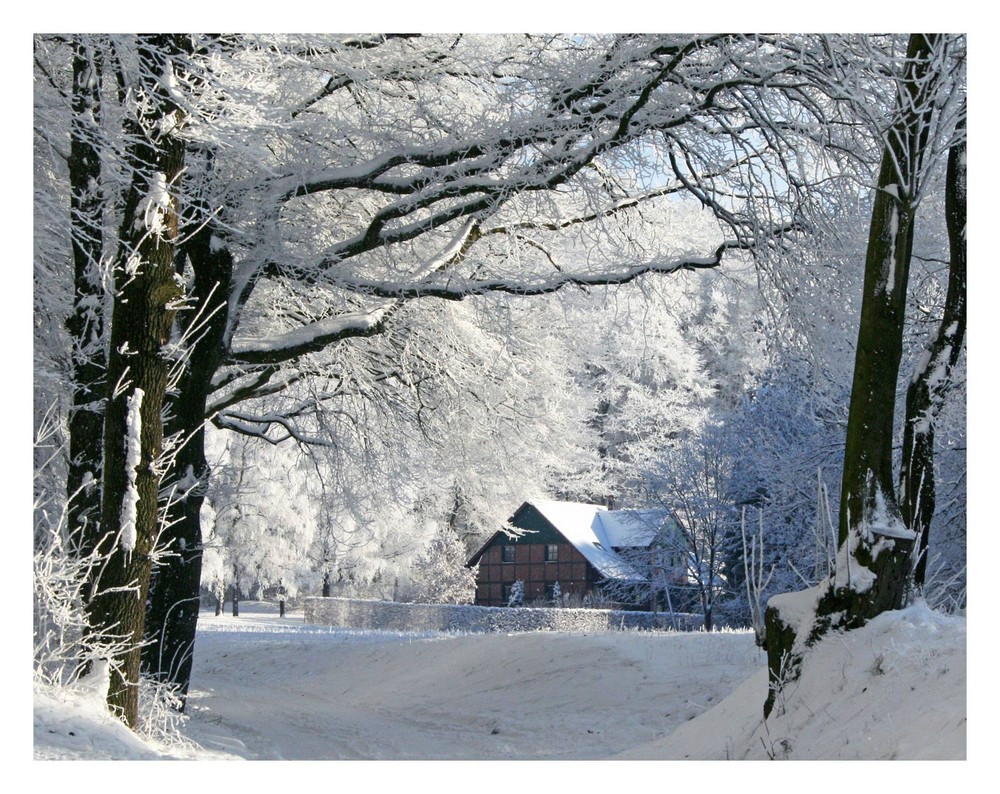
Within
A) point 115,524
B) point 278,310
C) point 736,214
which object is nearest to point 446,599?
point 278,310

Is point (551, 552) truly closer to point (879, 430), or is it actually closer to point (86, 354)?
point (86, 354)

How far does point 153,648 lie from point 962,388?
637 cm

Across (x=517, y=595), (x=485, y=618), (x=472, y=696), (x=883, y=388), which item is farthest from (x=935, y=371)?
(x=517, y=595)

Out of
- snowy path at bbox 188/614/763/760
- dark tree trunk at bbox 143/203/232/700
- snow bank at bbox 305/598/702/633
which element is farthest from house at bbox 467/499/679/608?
dark tree trunk at bbox 143/203/232/700

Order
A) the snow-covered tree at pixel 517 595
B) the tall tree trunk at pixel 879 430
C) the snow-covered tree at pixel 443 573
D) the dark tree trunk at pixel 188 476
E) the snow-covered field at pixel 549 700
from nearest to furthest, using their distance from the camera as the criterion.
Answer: the snow-covered field at pixel 549 700 < the tall tree trunk at pixel 879 430 < the dark tree trunk at pixel 188 476 < the snow-covered tree at pixel 443 573 < the snow-covered tree at pixel 517 595

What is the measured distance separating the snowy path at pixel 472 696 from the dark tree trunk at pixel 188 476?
693 millimetres

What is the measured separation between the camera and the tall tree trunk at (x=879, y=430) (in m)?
5.65

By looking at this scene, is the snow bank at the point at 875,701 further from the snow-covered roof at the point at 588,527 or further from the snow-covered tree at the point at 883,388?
the snow-covered roof at the point at 588,527

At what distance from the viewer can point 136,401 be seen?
18.7 ft

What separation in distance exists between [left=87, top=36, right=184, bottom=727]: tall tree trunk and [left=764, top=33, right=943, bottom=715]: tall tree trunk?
340 centimetres

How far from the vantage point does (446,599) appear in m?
28.2

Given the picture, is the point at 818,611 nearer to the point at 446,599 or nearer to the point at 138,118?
the point at 138,118

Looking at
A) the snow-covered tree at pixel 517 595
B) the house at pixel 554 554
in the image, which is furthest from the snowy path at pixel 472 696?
the snow-covered tree at pixel 517 595

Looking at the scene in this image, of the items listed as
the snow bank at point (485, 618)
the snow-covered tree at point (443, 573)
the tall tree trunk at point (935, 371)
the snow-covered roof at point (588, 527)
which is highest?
the tall tree trunk at point (935, 371)
